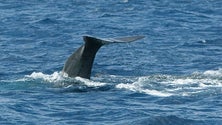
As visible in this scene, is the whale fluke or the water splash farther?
the whale fluke

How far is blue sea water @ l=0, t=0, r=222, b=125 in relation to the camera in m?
19.2

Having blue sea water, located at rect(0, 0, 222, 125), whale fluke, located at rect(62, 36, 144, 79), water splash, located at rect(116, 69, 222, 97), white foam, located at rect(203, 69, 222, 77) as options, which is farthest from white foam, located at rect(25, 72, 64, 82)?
white foam, located at rect(203, 69, 222, 77)

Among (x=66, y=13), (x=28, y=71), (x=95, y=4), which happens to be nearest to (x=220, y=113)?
(x=28, y=71)

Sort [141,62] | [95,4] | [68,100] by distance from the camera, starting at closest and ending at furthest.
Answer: [68,100] → [141,62] → [95,4]

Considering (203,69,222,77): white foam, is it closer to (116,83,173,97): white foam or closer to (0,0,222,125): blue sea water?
(0,0,222,125): blue sea water

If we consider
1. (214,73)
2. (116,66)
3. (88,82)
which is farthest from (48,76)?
(214,73)

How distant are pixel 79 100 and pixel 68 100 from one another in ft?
0.93

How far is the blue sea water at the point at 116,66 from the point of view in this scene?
1919 centimetres

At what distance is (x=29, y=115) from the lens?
62.2 ft

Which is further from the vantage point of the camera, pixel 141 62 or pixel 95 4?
pixel 95 4

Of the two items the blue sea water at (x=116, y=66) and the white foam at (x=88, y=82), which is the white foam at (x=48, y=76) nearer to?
the blue sea water at (x=116, y=66)

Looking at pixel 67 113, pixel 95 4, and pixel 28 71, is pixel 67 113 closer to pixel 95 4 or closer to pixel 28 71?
pixel 28 71

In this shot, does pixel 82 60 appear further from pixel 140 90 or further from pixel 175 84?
pixel 175 84

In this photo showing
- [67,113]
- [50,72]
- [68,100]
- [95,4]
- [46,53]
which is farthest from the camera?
[95,4]
